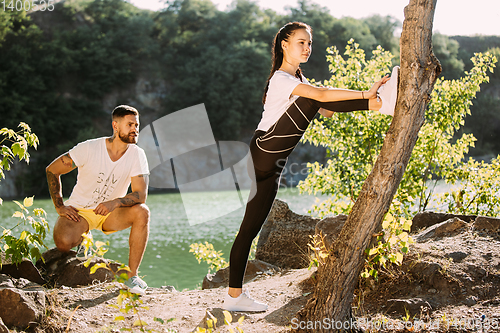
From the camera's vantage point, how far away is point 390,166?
2221mm

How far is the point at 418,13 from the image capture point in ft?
7.34

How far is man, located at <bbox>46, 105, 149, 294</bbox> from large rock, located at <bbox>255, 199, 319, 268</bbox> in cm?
208

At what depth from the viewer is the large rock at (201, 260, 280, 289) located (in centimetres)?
471

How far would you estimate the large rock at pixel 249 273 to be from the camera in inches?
185

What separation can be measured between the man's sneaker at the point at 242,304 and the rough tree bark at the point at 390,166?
0.59m

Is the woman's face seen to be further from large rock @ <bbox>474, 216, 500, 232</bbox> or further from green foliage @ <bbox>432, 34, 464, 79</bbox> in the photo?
green foliage @ <bbox>432, 34, 464, 79</bbox>

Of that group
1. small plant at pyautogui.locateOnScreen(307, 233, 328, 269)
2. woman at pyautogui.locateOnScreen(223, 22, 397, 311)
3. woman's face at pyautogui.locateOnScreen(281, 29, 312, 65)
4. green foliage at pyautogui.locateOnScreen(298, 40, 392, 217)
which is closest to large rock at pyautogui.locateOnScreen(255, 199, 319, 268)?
green foliage at pyautogui.locateOnScreen(298, 40, 392, 217)

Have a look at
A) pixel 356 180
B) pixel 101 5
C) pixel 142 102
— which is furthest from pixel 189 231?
pixel 101 5

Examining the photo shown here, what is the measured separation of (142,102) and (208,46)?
35.5 feet

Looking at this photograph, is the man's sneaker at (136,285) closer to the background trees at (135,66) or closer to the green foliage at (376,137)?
the green foliage at (376,137)

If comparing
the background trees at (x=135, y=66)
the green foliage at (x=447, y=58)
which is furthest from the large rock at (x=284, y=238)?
the green foliage at (x=447, y=58)

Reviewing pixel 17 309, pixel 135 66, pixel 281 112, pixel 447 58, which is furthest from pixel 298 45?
pixel 447 58

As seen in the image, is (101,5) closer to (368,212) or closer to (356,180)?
(356,180)

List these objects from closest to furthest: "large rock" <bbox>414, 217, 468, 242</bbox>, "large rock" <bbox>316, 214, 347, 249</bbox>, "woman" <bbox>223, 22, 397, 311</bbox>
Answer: "woman" <bbox>223, 22, 397, 311</bbox> → "large rock" <bbox>414, 217, 468, 242</bbox> → "large rock" <bbox>316, 214, 347, 249</bbox>
